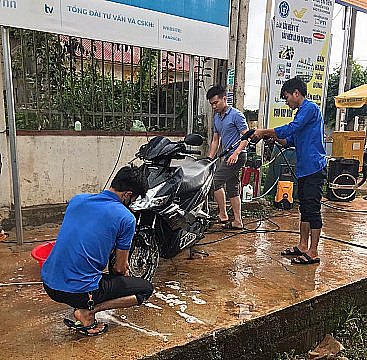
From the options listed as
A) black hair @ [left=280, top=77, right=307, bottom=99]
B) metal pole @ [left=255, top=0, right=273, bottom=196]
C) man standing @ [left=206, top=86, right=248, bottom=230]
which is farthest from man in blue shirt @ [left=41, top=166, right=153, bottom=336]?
metal pole @ [left=255, top=0, right=273, bottom=196]

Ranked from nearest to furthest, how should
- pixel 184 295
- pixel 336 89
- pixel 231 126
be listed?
pixel 184 295
pixel 231 126
pixel 336 89

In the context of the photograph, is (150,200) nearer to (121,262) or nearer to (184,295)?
(121,262)

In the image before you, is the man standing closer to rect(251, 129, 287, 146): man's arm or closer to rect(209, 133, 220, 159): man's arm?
rect(209, 133, 220, 159): man's arm

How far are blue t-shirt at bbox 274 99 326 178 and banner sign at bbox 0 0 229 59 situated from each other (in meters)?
1.72

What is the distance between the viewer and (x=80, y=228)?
2.71 m

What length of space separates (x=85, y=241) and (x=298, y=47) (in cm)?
575

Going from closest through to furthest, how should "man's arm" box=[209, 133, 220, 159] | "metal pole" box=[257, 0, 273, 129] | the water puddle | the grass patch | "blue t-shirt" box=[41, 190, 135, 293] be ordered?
"blue t-shirt" box=[41, 190, 135, 293], the water puddle, the grass patch, "man's arm" box=[209, 133, 220, 159], "metal pole" box=[257, 0, 273, 129]

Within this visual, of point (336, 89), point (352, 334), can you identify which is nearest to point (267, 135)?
point (352, 334)

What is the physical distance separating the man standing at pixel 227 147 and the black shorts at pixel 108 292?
267cm

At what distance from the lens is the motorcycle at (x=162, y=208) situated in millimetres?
3637

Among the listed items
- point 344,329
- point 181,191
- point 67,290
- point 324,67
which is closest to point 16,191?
point 181,191

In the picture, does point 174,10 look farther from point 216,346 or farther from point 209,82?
point 216,346

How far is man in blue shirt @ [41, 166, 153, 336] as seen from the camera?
2.71 meters

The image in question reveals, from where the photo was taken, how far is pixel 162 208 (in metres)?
3.67
